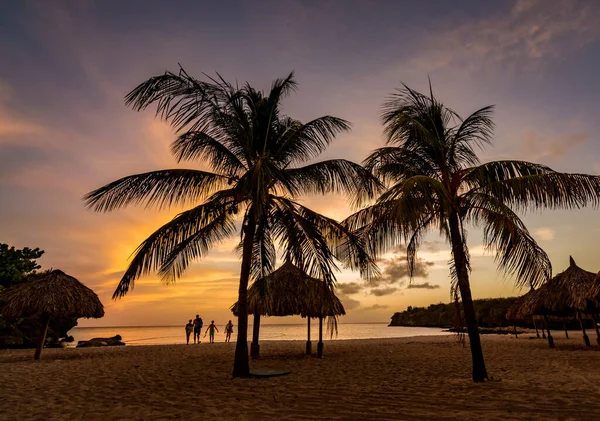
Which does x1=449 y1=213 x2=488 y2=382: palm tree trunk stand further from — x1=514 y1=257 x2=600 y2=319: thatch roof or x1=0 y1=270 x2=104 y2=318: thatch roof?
x1=0 y1=270 x2=104 y2=318: thatch roof

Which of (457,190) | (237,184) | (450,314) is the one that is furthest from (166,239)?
(450,314)

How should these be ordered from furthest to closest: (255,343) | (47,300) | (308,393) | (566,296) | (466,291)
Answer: (566,296)
(255,343)
(47,300)
(466,291)
(308,393)

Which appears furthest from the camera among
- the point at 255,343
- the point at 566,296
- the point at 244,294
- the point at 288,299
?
the point at 566,296

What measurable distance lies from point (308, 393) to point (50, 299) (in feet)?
35.6

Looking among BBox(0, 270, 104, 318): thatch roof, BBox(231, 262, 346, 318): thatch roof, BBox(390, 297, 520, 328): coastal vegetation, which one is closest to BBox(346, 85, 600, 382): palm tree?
BBox(231, 262, 346, 318): thatch roof

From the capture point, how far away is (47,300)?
44.6 feet

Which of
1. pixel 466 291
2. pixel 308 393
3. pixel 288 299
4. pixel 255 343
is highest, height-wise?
pixel 288 299

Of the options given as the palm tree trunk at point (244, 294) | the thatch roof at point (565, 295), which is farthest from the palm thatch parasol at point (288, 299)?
the thatch roof at point (565, 295)

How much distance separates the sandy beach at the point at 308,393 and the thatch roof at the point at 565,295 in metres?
3.94

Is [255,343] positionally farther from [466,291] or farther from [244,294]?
[466,291]

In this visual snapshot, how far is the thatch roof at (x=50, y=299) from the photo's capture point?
44.2ft

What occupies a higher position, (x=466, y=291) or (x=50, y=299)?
(x=50, y=299)

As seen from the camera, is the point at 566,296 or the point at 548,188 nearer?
the point at 548,188

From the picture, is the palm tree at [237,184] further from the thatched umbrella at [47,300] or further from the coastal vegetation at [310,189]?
the thatched umbrella at [47,300]
